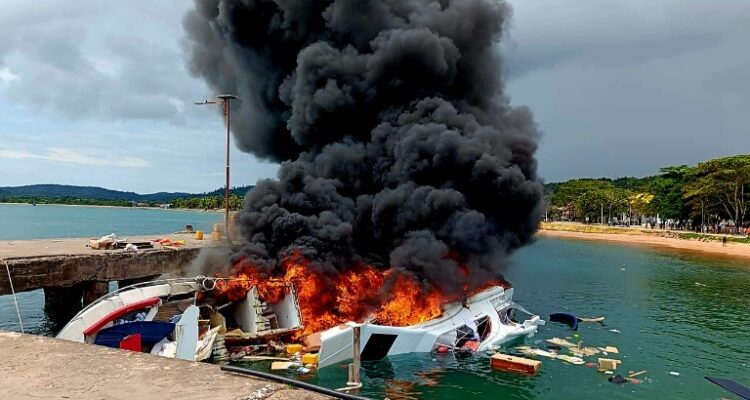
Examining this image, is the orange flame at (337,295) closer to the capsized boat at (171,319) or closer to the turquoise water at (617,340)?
the capsized boat at (171,319)

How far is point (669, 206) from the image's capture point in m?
97.9

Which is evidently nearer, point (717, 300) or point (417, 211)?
point (417, 211)

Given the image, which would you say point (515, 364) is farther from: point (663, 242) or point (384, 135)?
point (663, 242)

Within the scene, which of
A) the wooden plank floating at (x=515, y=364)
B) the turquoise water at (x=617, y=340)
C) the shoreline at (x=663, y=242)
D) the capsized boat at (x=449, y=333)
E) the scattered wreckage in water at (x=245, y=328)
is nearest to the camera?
the scattered wreckage in water at (x=245, y=328)

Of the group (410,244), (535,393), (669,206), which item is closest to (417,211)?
(410,244)

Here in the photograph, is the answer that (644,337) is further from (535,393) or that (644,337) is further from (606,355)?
(535,393)

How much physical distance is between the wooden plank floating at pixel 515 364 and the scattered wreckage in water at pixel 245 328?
172cm

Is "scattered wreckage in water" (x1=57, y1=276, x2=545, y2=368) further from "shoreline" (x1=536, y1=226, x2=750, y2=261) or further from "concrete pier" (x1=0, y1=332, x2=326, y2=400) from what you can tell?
"shoreline" (x1=536, y1=226, x2=750, y2=261)

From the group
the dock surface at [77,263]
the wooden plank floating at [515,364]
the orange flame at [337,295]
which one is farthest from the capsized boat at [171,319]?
the wooden plank floating at [515,364]

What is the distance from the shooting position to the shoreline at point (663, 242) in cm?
6981

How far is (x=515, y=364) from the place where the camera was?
709 inches

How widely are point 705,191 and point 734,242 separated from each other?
28.6ft

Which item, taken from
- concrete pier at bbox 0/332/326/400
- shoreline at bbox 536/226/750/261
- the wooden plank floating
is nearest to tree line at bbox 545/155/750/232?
shoreline at bbox 536/226/750/261

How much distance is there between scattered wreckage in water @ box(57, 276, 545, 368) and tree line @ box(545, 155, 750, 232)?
32033mm
